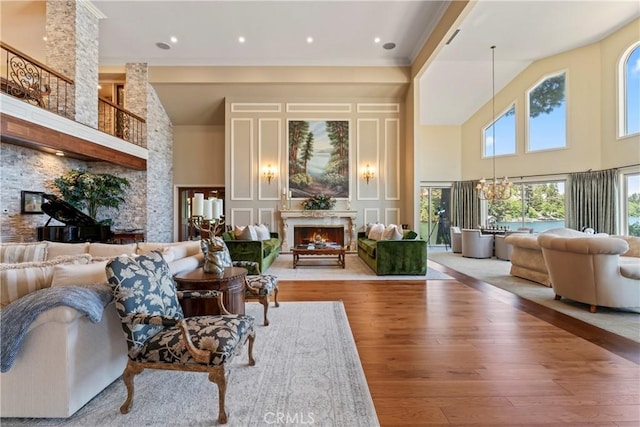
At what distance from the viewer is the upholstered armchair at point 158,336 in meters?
1.71

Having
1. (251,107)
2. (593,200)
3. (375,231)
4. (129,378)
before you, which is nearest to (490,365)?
(129,378)

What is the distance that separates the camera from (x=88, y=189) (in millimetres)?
6570

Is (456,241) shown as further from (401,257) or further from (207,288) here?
(207,288)

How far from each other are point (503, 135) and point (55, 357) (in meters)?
11.1

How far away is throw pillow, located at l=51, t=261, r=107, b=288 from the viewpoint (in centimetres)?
196

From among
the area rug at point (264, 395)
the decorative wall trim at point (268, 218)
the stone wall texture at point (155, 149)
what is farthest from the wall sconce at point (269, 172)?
the area rug at point (264, 395)

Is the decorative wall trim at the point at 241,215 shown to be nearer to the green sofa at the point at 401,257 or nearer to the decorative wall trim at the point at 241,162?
the decorative wall trim at the point at 241,162

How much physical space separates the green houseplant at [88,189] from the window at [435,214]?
9.26m

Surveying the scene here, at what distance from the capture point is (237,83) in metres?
8.11

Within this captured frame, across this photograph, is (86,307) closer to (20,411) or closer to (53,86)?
(20,411)

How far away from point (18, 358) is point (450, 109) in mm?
11141

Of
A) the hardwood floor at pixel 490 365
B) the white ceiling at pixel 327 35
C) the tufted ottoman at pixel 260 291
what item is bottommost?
the hardwood floor at pixel 490 365

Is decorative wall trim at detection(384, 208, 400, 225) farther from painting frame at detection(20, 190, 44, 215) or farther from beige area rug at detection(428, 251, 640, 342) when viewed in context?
painting frame at detection(20, 190, 44, 215)

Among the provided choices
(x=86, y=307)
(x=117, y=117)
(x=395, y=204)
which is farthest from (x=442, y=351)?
(x=117, y=117)
